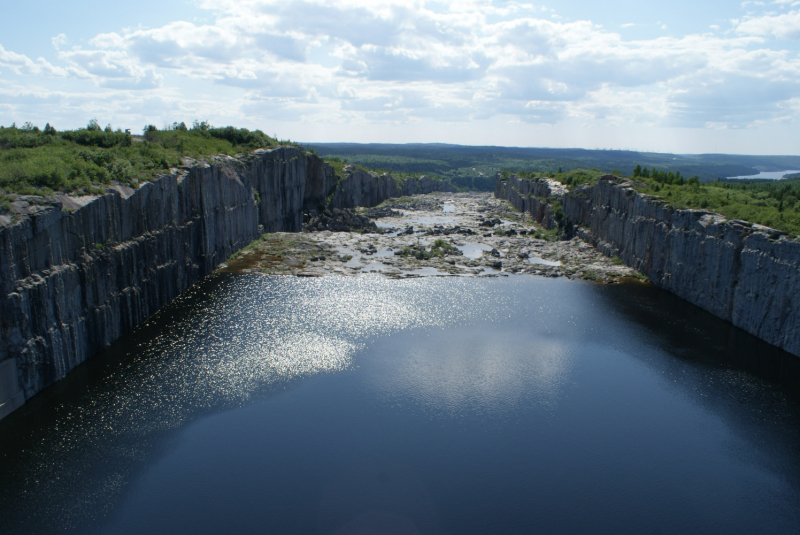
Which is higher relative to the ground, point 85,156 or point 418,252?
point 85,156

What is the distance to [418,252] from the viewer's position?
59500 mm

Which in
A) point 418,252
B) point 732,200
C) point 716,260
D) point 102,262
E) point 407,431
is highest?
point 732,200

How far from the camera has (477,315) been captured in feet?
129

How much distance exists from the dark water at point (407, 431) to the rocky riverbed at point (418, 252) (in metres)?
14.8

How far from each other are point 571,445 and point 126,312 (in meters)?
26.9

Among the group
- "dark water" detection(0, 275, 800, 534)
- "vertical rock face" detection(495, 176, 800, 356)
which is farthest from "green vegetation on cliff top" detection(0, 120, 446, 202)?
"vertical rock face" detection(495, 176, 800, 356)

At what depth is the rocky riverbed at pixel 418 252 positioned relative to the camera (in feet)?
172

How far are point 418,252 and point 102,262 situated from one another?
1381 inches

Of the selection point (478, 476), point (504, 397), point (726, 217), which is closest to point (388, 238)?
point (726, 217)

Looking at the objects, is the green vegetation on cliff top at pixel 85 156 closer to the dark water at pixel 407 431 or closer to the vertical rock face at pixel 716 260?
the dark water at pixel 407 431

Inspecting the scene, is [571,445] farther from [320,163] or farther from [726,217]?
[320,163]

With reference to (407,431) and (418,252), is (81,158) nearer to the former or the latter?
(407,431)

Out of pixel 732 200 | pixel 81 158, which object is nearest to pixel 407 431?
pixel 81 158

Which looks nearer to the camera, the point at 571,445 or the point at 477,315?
the point at 571,445
